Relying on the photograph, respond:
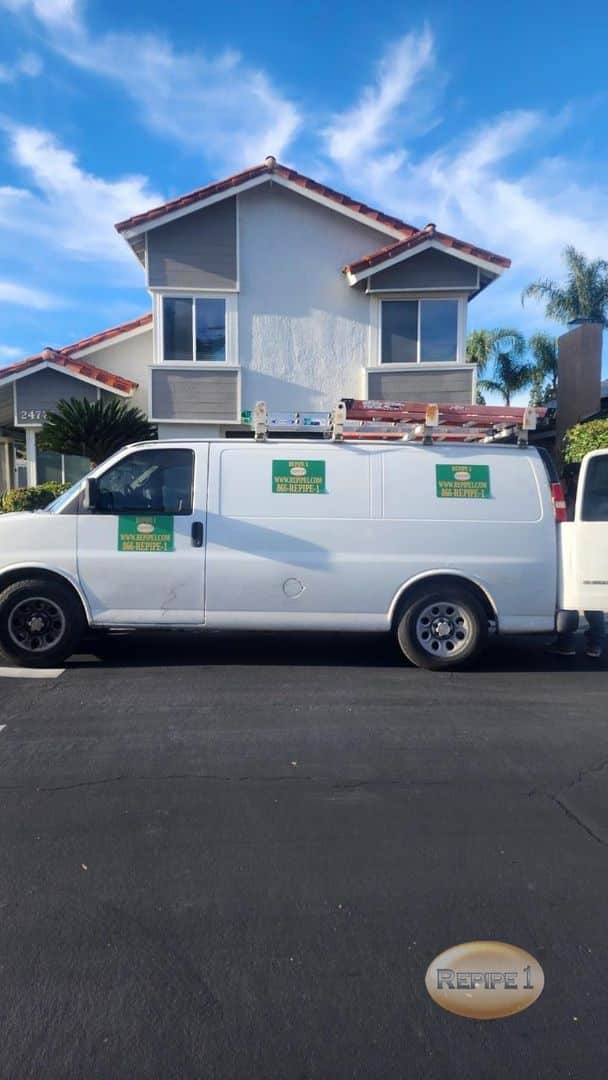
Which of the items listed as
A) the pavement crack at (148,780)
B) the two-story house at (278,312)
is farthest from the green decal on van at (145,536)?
the two-story house at (278,312)

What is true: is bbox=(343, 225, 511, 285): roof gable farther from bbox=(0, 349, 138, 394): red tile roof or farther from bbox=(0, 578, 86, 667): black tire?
bbox=(0, 578, 86, 667): black tire

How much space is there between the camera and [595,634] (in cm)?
719

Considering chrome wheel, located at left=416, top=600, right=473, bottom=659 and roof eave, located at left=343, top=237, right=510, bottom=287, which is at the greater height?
roof eave, located at left=343, top=237, right=510, bottom=287

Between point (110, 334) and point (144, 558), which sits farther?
point (110, 334)

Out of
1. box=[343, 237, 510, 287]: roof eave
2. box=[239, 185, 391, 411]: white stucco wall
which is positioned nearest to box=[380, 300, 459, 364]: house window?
box=[239, 185, 391, 411]: white stucco wall

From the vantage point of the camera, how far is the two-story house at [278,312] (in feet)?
51.0

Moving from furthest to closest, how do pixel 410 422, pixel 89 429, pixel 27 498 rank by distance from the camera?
pixel 27 498
pixel 89 429
pixel 410 422

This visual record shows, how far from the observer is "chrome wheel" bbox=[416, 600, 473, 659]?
21.7ft

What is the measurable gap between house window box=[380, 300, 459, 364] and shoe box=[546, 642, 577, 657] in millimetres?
9503

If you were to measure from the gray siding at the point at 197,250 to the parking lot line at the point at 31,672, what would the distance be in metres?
10.9

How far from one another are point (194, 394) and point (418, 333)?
4.80m

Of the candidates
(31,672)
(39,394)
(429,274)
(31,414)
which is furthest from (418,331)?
(31,672)

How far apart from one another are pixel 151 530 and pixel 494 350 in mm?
25773

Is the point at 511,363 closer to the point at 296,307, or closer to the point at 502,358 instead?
the point at 502,358
